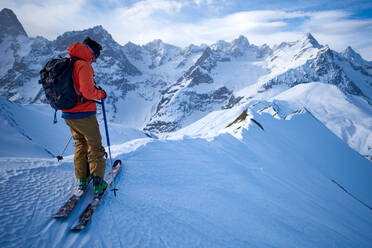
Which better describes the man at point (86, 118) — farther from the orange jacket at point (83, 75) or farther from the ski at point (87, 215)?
the ski at point (87, 215)

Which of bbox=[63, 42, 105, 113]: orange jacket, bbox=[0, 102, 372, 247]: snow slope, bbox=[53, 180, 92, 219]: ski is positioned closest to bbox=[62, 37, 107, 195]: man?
bbox=[63, 42, 105, 113]: orange jacket

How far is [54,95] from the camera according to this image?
115 inches

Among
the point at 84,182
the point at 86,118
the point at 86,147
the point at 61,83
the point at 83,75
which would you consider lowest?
the point at 84,182

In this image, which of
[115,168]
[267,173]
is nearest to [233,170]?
[267,173]

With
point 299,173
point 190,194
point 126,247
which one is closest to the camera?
point 126,247

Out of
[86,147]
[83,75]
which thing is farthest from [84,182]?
[83,75]

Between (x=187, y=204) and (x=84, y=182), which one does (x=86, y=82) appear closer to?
(x=84, y=182)

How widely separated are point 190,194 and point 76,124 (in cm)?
276

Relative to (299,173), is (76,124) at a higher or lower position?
higher

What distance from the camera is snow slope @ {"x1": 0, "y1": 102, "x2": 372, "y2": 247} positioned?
2.69m

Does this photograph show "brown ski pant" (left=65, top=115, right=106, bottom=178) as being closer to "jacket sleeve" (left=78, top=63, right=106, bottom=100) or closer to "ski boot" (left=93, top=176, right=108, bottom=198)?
"ski boot" (left=93, top=176, right=108, bottom=198)

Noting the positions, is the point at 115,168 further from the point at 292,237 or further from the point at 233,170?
the point at 292,237

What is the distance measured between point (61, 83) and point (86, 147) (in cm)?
132

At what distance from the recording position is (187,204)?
3.67m
